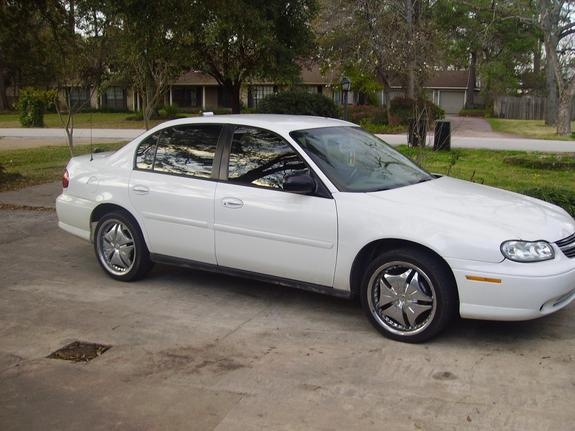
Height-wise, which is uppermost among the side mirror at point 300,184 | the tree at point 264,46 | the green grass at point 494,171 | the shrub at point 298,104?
the tree at point 264,46

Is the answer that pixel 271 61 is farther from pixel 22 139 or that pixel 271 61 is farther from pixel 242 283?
pixel 242 283

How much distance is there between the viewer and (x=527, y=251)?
4297 mm

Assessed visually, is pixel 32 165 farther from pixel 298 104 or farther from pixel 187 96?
pixel 187 96

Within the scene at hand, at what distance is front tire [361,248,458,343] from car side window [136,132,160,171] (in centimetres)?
240

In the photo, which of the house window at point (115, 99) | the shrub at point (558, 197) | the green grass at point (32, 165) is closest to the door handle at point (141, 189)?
the shrub at point (558, 197)

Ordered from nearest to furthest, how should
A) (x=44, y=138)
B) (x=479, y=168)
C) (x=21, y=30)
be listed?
(x=21, y=30) < (x=479, y=168) < (x=44, y=138)

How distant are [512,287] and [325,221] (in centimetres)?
139

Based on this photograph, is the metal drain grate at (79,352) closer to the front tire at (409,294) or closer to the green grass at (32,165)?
the front tire at (409,294)

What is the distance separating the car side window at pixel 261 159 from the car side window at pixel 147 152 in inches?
34.7

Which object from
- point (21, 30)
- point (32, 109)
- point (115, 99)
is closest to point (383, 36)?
point (32, 109)

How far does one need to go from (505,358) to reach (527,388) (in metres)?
0.46

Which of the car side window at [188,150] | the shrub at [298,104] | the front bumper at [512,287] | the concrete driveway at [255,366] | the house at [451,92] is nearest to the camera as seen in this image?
the concrete driveway at [255,366]

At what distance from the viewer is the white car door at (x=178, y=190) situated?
546 cm

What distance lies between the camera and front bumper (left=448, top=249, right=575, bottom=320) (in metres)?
4.21
